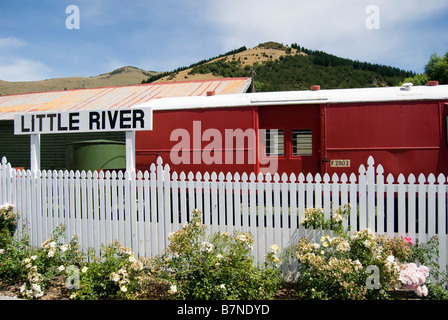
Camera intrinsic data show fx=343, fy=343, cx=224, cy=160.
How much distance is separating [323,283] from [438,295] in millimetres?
1415

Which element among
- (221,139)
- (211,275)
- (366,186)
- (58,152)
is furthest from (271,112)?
(58,152)

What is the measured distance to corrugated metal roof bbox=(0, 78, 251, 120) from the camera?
45.9 feet

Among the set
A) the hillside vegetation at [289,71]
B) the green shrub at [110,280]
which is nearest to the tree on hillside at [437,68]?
the hillside vegetation at [289,71]

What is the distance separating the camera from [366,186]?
4645mm

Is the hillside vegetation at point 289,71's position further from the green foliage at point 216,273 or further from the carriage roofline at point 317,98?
the green foliage at point 216,273

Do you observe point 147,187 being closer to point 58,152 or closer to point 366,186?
point 366,186

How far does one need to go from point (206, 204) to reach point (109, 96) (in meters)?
12.1

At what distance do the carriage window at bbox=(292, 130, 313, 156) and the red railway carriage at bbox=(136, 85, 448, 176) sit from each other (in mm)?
23

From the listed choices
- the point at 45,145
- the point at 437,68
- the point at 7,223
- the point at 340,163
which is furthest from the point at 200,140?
the point at 437,68

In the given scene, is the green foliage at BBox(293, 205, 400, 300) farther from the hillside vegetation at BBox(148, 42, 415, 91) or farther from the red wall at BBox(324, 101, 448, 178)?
the hillside vegetation at BBox(148, 42, 415, 91)

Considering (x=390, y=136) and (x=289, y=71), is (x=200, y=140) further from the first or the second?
(x=289, y=71)

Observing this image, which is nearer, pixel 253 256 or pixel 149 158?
pixel 253 256

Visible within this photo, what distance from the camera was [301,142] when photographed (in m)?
8.07

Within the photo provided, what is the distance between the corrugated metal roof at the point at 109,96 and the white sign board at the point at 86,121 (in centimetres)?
664
